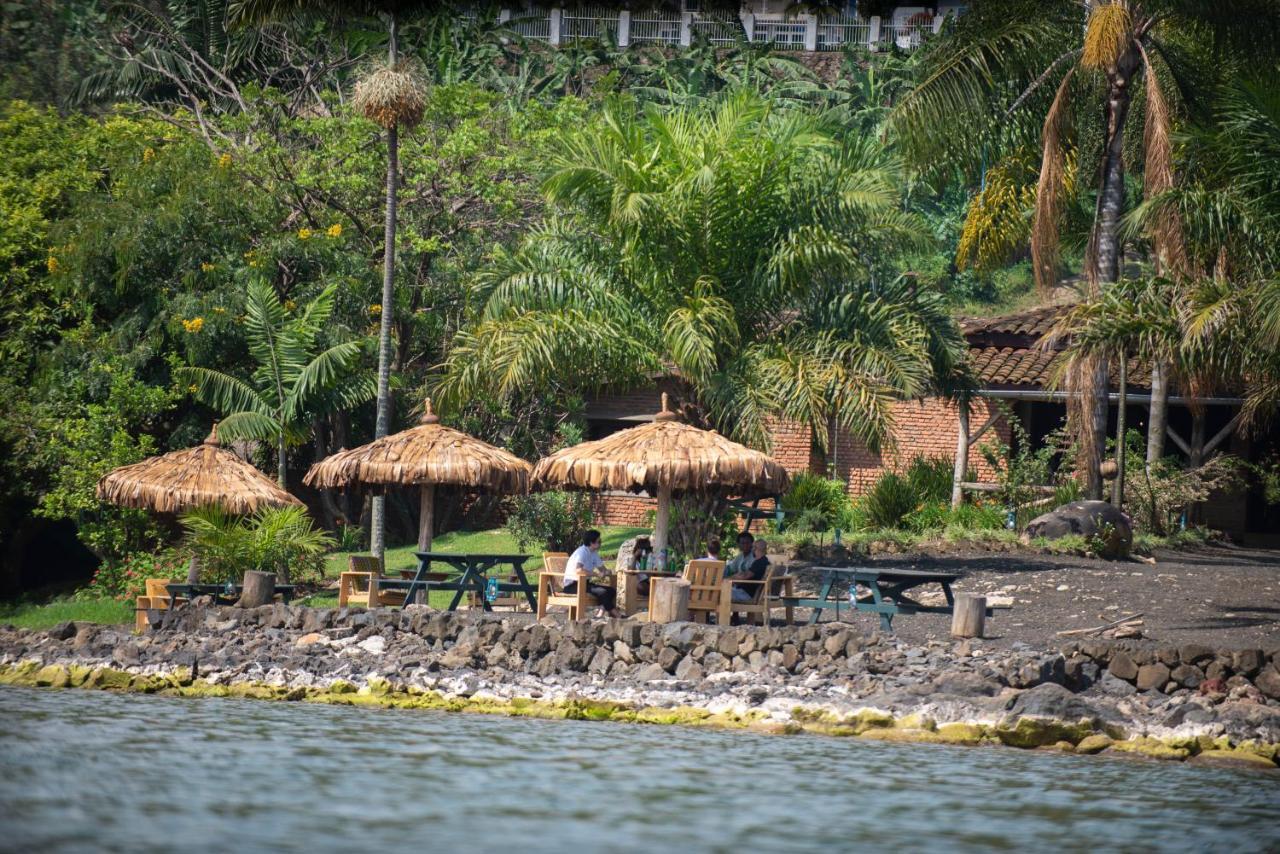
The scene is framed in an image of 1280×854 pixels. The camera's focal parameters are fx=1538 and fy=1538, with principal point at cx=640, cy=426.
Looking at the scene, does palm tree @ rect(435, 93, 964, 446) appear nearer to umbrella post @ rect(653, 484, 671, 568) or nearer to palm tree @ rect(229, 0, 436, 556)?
palm tree @ rect(229, 0, 436, 556)

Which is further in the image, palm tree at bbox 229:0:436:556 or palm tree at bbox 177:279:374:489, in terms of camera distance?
palm tree at bbox 177:279:374:489

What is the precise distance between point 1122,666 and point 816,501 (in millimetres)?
9698

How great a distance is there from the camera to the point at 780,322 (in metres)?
21.0

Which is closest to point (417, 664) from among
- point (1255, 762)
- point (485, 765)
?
point (485, 765)

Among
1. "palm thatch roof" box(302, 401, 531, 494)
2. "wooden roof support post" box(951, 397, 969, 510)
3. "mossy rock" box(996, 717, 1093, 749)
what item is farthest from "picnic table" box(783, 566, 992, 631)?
"wooden roof support post" box(951, 397, 969, 510)

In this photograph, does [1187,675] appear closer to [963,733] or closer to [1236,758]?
[1236,758]

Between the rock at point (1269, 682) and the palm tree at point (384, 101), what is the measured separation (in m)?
11.0

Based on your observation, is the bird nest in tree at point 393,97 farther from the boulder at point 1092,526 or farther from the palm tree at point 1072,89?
the boulder at point 1092,526

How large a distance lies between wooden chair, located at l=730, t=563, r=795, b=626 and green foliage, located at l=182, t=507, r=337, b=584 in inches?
268

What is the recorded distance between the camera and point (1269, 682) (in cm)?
1402

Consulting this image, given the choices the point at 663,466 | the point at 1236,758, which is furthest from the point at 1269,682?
the point at 663,466

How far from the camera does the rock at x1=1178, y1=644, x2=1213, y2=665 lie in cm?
1428

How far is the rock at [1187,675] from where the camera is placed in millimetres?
14234

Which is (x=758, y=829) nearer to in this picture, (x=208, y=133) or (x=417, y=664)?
(x=417, y=664)
